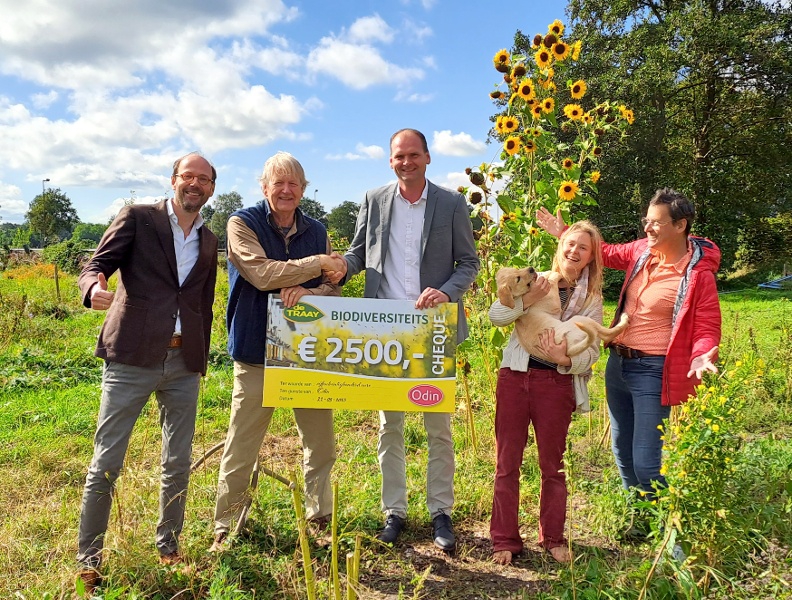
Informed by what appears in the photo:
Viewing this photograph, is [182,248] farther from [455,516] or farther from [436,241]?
[455,516]

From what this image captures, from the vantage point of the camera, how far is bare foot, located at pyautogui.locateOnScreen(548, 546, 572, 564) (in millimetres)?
2963

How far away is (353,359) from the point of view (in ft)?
9.23

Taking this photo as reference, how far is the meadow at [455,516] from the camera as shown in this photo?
7.43 feet

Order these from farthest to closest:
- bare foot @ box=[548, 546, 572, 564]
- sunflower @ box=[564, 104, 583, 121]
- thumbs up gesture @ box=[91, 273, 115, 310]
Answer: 1. sunflower @ box=[564, 104, 583, 121]
2. bare foot @ box=[548, 546, 572, 564]
3. thumbs up gesture @ box=[91, 273, 115, 310]

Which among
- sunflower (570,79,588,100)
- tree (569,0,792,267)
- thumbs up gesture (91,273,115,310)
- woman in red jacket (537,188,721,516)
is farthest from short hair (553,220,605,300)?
tree (569,0,792,267)

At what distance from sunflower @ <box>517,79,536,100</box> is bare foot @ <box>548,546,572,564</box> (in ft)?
8.91

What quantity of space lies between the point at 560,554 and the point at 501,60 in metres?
3.00

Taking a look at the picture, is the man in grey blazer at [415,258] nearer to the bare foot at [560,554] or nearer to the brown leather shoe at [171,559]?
the bare foot at [560,554]

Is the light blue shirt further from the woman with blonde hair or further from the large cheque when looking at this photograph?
the woman with blonde hair

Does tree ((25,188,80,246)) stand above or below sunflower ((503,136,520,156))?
above

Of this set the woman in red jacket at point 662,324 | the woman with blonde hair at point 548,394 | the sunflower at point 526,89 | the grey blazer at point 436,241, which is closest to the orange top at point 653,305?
the woman in red jacket at point 662,324

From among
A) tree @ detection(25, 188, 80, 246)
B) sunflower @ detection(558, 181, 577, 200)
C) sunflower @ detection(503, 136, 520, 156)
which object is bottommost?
sunflower @ detection(558, 181, 577, 200)

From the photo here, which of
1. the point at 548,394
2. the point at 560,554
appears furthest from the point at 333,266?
the point at 560,554

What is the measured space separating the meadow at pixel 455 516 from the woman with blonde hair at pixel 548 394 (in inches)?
7.8
